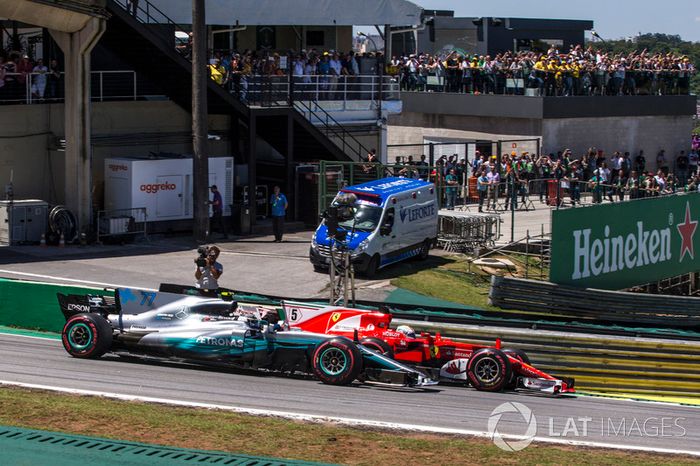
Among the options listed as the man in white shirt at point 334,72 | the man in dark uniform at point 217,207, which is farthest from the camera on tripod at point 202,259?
the man in white shirt at point 334,72

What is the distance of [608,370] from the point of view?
64.2 feet

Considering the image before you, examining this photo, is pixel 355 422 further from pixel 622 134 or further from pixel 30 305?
Answer: pixel 622 134

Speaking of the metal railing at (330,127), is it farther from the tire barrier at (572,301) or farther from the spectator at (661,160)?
the spectator at (661,160)

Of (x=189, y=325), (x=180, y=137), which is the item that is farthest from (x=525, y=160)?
(x=189, y=325)

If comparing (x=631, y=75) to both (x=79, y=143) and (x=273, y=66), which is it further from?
(x=79, y=143)

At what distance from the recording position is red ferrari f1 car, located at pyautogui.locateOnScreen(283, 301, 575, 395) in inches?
701

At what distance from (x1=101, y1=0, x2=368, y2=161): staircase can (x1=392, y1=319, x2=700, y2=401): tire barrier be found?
53.5 feet

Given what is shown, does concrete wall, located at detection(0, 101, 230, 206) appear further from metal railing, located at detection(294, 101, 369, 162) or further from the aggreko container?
metal railing, located at detection(294, 101, 369, 162)

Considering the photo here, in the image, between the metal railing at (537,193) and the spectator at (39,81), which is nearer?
the spectator at (39,81)

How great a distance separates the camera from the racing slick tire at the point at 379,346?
18219 millimetres

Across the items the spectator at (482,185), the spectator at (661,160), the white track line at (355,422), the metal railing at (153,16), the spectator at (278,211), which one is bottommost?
the white track line at (355,422)

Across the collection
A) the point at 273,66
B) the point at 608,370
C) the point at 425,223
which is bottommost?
the point at 608,370

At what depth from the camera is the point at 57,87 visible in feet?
107

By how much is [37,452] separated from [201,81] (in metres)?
19.6
